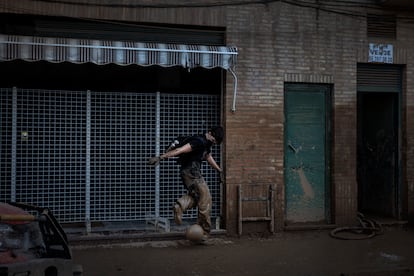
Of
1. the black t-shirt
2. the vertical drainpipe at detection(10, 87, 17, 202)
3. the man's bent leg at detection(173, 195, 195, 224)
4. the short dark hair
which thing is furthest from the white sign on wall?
the vertical drainpipe at detection(10, 87, 17, 202)

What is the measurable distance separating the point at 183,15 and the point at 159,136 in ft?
6.62

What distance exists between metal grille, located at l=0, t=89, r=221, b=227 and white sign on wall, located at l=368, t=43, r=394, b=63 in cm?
298

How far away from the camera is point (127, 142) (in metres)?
8.79

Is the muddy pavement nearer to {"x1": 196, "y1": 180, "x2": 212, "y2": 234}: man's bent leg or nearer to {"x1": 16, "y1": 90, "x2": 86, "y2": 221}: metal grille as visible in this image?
{"x1": 196, "y1": 180, "x2": 212, "y2": 234}: man's bent leg

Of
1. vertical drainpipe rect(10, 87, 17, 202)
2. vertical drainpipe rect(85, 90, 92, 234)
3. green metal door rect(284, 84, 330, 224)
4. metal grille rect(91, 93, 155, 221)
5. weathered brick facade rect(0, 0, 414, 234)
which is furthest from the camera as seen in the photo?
green metal door rect(284, 84, 330, 224)

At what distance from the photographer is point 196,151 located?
26.0 feet

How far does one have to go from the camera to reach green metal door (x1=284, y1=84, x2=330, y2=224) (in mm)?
9367

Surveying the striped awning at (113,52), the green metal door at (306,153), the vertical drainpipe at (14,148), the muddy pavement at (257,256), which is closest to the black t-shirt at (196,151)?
the striped awning at (113,52)

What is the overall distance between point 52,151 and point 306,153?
434cm

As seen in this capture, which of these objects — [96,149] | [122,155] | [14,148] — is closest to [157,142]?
[122,155]

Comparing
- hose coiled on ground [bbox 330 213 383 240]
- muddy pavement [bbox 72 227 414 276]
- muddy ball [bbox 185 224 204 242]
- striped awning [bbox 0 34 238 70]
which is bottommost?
muddy pavement [bbox 72 227 414 276]

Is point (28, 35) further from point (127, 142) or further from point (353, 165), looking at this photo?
point (353, 165)

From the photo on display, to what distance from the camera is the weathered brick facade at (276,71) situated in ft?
28.9

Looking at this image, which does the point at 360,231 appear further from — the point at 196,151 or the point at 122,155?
the point at 122,155
